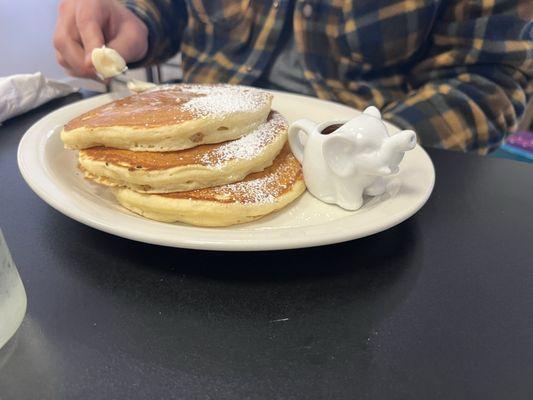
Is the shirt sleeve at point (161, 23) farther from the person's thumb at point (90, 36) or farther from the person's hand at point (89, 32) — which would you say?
the person's thumb at point (90, 36)

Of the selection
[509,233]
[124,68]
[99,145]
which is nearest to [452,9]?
[509,233]

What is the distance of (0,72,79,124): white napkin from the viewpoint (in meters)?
1.04

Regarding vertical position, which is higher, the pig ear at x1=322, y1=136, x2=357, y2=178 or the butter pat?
the butter pat

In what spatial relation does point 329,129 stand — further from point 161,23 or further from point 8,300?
point 161,23

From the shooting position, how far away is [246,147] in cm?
69

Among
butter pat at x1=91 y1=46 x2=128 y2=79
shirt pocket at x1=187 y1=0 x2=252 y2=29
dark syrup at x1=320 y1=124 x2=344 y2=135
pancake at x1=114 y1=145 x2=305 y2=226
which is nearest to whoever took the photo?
pancake at x1=114 y1=145 x2=305 y2=226

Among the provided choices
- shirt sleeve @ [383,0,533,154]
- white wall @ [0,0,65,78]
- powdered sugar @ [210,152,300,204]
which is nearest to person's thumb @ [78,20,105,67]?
powdered sugar @ [210,152,300,204]

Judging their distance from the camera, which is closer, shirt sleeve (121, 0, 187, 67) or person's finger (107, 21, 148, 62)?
person's finger (107, 21, 148, 62)

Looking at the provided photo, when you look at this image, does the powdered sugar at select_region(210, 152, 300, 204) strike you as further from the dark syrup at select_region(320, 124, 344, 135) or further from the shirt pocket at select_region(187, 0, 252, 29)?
the shirt pocket at select_region(187, 0, 252, 29)

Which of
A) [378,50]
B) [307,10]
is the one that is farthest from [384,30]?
[307,10]

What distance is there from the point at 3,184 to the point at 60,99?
506 millimetres

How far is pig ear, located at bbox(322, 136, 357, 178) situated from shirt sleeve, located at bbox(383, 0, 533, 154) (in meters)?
0.48

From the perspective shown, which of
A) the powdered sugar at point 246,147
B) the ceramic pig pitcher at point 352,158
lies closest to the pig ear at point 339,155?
the ceramic pig pitcher at point 352,158

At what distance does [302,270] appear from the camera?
1.95 feet
